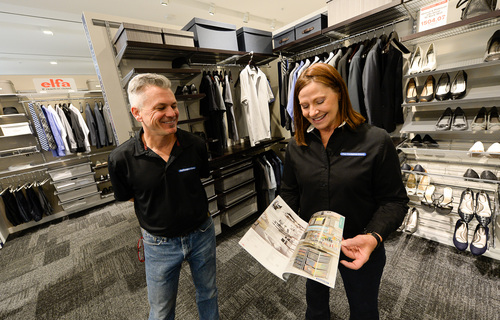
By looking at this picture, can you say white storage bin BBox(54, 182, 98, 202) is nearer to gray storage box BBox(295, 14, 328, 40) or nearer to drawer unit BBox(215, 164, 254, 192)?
drawer unit BBox(215, 164, 254, 192)

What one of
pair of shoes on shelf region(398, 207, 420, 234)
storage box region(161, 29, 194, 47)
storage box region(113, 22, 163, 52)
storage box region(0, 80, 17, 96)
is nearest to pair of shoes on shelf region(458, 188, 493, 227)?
pair of shoes on shelf region(398, 207, 420, 234)

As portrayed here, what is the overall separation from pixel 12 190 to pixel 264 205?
13.5ft

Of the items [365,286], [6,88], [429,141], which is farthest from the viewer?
[6,88]

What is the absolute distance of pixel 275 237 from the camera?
833 millimetres

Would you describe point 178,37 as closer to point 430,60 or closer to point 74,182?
point 430,60

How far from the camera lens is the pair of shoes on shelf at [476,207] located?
72.0 inches

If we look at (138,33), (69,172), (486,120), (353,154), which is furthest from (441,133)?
(69,172)

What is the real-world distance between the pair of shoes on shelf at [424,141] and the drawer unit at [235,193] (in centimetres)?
186

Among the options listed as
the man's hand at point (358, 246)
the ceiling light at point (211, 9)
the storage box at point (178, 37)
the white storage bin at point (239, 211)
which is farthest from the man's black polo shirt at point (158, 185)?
the ceiling light at point (211, 9)

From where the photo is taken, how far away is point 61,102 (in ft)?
13.1

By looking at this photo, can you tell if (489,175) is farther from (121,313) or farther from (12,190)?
(12,190)

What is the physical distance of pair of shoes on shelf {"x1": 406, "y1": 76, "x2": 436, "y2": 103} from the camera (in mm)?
1932

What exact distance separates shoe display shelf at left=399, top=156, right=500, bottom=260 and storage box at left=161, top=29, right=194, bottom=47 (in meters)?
2.44

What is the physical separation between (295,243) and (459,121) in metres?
2.10
